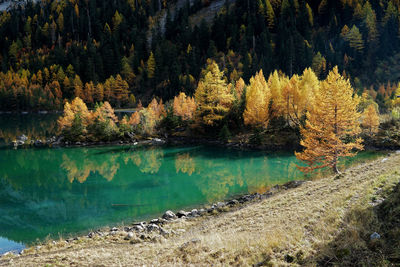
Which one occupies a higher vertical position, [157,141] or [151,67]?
[151,67]

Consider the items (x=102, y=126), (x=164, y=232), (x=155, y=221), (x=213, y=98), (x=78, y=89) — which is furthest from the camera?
(x=78, y=89)

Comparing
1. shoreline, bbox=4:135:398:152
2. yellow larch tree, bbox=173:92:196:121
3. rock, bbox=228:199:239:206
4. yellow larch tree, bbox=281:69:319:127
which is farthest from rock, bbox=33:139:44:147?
yellow larch tree, bbox=281:69:319:127

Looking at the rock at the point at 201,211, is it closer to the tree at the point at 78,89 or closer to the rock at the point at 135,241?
the rock at the point at 135,241

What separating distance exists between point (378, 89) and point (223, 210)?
84.0 metres

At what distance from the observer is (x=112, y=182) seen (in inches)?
1298

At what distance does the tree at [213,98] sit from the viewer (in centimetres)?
5350

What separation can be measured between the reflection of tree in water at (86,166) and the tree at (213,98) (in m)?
20.0

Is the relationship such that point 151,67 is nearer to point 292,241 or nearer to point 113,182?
point 113,182

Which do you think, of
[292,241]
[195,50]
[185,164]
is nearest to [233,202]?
[292,241]

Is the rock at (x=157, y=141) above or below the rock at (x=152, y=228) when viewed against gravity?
above

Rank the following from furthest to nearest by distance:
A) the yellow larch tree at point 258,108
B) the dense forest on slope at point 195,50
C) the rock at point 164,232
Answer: the dense forest on slope at point 195,50, the yellow larch tree at point 258,108, the rock at point 164,232

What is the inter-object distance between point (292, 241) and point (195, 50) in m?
133

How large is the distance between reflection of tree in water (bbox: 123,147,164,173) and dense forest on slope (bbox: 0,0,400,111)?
60802mm

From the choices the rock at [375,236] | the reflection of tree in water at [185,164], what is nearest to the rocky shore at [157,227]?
the rock at [375,236]
